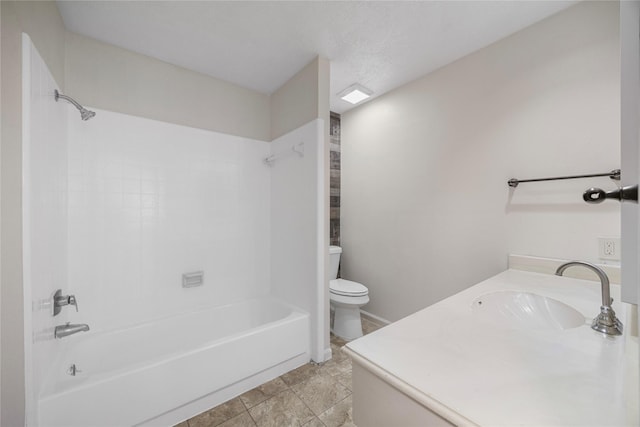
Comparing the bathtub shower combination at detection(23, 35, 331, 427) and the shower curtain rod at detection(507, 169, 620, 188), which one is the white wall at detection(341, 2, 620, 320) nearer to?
the shower curtain rod at detection(507, 169, 620, 188)

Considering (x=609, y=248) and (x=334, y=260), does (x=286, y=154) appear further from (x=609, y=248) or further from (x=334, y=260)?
(x=609, y=248)

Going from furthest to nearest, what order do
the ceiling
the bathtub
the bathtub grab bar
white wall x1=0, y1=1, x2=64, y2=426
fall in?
the bathtub grab bar, the ceiling, the bathtub, white wall x1=0, y1=1, x2=64, y2=426

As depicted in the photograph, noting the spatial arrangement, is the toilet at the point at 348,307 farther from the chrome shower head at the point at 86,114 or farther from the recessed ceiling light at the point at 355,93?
the chrome shower head at the point at 86,114

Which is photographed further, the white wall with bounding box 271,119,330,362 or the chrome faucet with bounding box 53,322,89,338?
the white wall with bounding box 271,119,330,362

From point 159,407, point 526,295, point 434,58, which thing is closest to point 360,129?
point 434,58

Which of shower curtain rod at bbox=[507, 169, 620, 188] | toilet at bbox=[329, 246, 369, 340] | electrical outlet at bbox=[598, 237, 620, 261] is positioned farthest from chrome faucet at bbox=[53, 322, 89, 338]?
electrical outlet at bbox=[598, 237, 620, 261]

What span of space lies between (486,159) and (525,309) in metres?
1.06

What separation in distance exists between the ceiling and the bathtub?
1.99m

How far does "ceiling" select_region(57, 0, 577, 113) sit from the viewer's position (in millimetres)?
1425

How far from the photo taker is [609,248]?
1.31 m

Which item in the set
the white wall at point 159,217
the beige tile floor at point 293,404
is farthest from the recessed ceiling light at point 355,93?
the beige tile floor at point 293,404

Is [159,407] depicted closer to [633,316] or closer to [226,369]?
[226,369]

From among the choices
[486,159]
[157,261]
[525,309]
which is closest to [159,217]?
[157,261]

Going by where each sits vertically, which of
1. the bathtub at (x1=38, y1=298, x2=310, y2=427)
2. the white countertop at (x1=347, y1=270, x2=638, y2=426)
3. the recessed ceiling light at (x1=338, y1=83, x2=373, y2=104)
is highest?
the recessed ceiling light at (x1=338, y1=83, x2=373, y2=104)
